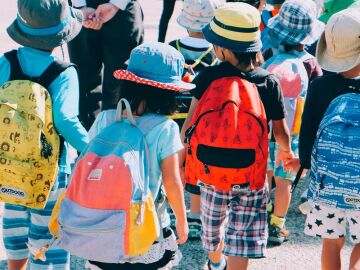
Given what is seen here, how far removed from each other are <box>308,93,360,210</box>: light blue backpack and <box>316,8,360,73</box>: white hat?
0.17 meters

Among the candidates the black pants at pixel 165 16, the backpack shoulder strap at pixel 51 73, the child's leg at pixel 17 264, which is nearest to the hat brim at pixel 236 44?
the backpack shoulder strap at pixel 51 73

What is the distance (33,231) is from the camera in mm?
2812

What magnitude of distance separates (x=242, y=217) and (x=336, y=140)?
0.61 m

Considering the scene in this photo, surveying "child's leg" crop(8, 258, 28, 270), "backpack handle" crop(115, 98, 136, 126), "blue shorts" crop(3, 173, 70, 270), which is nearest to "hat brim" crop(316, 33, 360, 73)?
"backpack handle" crop(115, 98, 136, 126)

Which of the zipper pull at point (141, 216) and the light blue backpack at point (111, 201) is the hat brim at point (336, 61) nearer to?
the light blue backpack at point (111, 201)

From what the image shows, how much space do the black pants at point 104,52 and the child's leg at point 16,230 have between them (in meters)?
1.80

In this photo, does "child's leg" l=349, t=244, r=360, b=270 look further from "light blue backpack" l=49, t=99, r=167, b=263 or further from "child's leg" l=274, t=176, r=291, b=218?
"light blue backpack" l=49, t=99, r=167, b=263

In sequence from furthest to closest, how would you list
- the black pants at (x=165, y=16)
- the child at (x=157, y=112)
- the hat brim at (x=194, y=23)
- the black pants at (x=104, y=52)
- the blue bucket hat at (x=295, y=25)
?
1. the black pants at (x=165, y=16)
2. the black pants at (x=104, y=52)
3. the hat brim at (x=194, y=23)
4. the blue bucket hat at (x=295, y=25)
5. the child at (x=157, y=112)

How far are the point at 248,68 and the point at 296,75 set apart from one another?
0.65 m

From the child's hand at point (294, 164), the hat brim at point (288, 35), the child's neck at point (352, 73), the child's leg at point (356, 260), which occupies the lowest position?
the child's leg at point (356, 260)

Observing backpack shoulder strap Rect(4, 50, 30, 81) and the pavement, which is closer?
backpack shoulder strap Rect(4, 50, 30, 81)

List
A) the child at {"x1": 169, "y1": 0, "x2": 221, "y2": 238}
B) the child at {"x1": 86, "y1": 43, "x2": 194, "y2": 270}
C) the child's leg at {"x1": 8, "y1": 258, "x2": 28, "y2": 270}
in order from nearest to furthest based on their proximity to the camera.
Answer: the child at {"x1": 86, "y1": 43, "x2": 194, "y2": 270} → the child's leg at {"x1": 8, "y1": 258, "x2": 28, "y2": 270} → the child at {"x1": 169, "y1": 0, "x2": 221, "y2": 238}

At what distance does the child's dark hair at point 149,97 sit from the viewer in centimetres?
250

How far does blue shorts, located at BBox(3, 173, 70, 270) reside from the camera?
9.15ft
